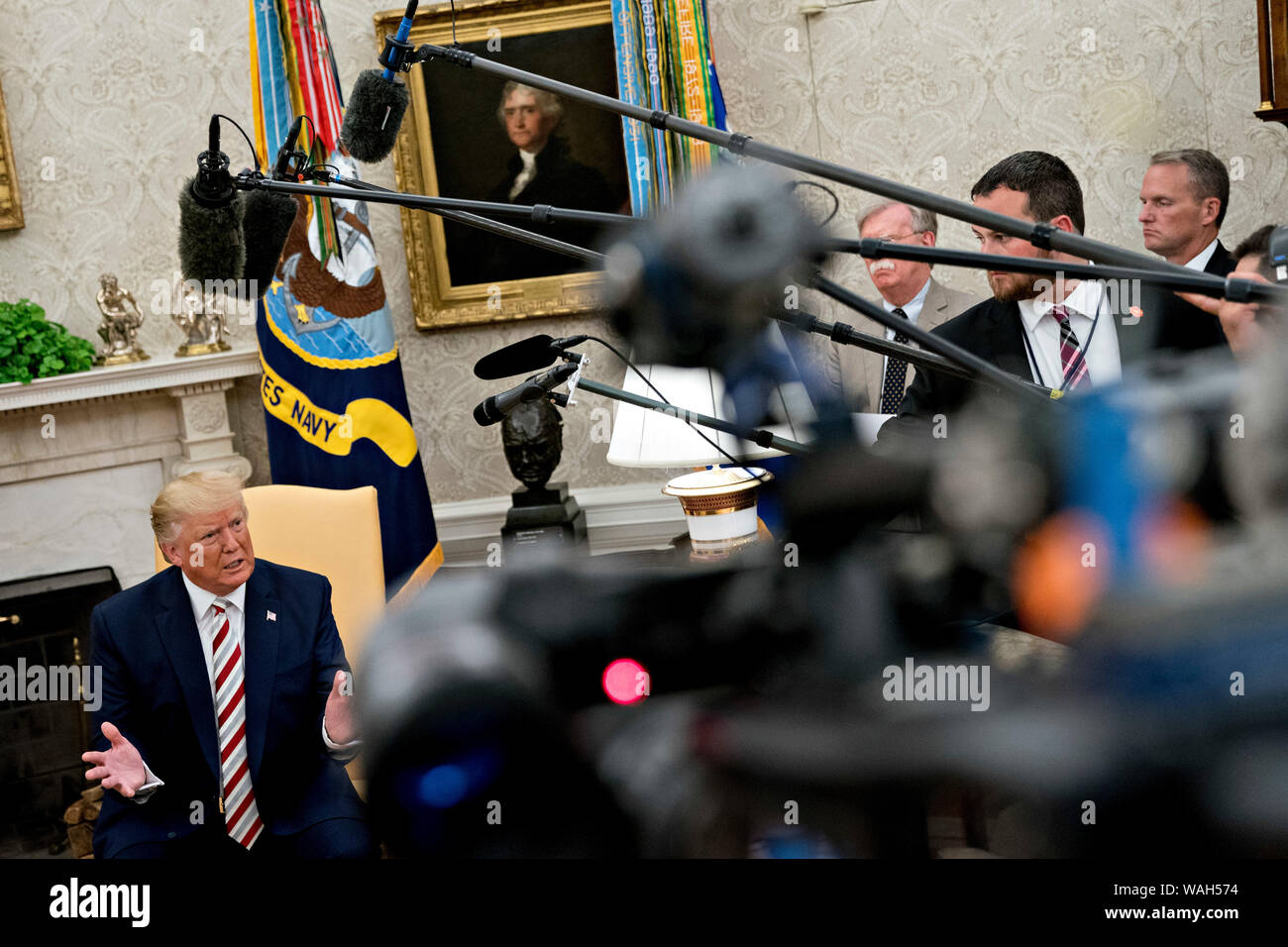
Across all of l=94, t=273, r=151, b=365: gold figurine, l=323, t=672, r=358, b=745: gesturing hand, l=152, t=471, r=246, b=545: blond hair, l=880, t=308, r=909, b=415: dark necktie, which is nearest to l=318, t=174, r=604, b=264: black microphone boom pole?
l=323, t=672, r=358, b=745: gesturing hand

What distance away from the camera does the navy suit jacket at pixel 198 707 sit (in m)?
1.95

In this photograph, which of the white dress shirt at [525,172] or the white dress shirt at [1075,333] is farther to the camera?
the white dress shirt at [525,172]

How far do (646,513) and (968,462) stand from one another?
11.4ft

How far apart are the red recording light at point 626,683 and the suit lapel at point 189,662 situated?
1.66 meters

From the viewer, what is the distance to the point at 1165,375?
519 mm

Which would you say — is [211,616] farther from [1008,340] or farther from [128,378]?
[128,378]

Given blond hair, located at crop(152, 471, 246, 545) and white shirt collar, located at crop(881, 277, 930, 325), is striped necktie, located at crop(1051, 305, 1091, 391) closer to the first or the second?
white shirt collar, located at crop(881, 277, 930, 325)

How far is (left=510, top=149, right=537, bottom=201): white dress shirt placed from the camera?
151 inches

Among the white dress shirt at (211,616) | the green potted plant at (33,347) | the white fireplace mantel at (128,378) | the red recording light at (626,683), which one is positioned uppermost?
the green potted plant at (33,347)

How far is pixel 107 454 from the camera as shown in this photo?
13.4 ft

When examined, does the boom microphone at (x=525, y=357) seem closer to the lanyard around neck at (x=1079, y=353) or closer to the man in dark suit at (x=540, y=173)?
the lanyard around neck at (x=1079, y=353)

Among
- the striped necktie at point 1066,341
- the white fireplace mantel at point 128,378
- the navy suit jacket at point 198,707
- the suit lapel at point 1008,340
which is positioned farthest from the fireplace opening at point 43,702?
the striped necktie at point 1066,341
